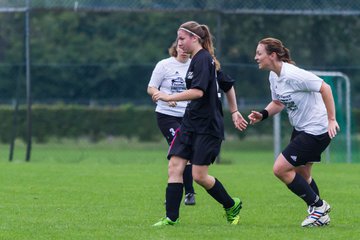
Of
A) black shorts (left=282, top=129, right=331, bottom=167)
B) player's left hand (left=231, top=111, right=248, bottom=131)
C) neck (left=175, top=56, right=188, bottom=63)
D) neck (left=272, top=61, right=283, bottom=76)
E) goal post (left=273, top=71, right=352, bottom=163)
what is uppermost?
neck (left=272, top=61, right=283, bottom=76)

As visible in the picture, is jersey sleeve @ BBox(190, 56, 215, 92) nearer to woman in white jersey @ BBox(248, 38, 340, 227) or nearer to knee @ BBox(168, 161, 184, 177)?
woman in white jersey @ BBox(248, 38, 340, 227)

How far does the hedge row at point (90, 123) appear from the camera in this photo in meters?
22.4

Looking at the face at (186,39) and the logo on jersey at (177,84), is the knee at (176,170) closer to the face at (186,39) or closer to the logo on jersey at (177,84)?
the face at (186,39)

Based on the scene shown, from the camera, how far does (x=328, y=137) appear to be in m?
8.34

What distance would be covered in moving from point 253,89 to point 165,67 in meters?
17.5

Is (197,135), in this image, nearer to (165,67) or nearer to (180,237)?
(180,237)

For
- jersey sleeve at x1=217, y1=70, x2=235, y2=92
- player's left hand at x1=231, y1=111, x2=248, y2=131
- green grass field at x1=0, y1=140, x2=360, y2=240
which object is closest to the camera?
green grass field at x1=0, y1=140, x2=360, y2=240

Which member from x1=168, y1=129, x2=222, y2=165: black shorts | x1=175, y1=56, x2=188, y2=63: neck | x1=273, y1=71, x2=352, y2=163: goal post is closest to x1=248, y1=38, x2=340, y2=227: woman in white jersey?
x1=168, y1=129, x2=222, y2=165: black shorts

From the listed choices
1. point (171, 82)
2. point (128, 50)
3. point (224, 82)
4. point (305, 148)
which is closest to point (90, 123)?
point (128, 50)

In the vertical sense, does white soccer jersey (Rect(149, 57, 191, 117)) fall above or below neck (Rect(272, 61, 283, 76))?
below

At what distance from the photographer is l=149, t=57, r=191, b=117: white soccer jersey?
1070 cm

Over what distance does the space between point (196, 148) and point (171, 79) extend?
264 centimetres

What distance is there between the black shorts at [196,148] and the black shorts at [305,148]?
634 millimetres

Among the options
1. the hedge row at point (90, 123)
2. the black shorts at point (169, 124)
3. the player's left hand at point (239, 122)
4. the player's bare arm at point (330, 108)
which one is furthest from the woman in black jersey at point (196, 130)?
the hedge row at point (90, 123)
